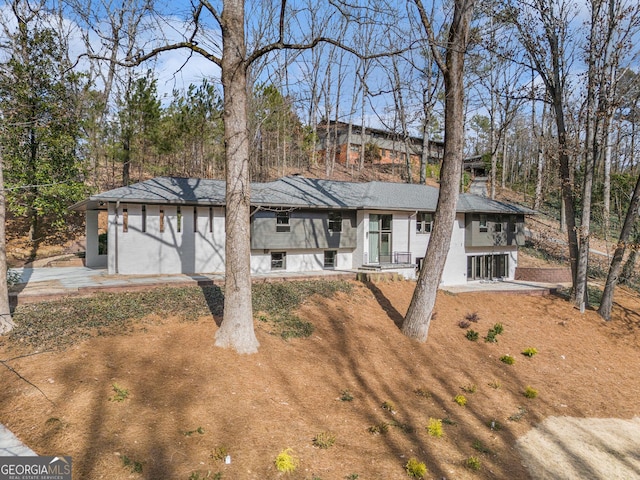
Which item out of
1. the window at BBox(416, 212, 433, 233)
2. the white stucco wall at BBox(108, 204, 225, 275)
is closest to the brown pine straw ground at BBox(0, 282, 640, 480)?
the white stucco wall at BBox(108, 204, 225, 275)

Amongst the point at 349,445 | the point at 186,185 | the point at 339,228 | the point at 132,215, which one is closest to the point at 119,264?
the point at 132,215

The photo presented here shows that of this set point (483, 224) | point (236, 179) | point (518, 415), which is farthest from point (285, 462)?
point (483, 224)

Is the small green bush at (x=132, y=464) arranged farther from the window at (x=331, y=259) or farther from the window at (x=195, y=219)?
the window at (x=331, y=259)

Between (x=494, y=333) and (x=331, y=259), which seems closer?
(x=494, y=333)

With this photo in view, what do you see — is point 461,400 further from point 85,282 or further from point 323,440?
point 85,282

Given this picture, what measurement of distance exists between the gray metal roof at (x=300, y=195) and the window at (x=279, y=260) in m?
2.23

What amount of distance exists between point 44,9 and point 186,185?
25.5ft

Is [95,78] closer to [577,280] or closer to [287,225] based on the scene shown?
[287,225]

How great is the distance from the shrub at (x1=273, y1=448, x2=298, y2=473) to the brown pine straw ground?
10cm

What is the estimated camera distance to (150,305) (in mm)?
9359

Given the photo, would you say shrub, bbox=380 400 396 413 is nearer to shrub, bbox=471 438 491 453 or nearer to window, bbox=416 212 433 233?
shrub, bbox=471 438 491 453

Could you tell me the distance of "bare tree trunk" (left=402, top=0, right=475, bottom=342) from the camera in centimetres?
963

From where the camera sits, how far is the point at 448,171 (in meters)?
10.1

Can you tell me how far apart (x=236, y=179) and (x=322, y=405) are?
4.48m
